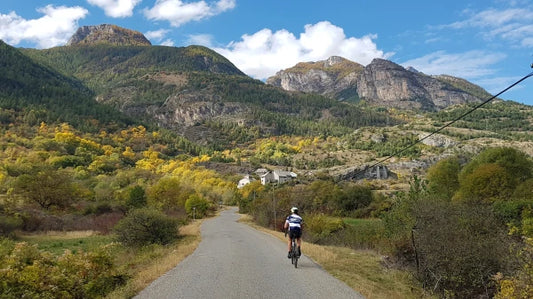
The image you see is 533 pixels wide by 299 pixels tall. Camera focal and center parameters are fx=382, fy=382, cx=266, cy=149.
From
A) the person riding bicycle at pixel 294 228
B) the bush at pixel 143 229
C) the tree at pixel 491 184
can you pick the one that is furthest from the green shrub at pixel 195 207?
the person riding bicycle at pixel 294 228

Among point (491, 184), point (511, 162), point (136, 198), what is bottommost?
point (136, 198)

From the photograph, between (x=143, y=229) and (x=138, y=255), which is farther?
(x=143, y=229)

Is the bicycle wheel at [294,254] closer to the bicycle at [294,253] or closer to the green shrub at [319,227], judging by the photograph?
the bicycle at [294,253]

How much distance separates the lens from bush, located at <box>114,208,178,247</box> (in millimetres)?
24797

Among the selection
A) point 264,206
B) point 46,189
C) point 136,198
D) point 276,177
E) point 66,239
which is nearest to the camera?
point 66,239

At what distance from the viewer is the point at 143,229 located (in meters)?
25.1

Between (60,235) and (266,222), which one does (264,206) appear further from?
(60,235)

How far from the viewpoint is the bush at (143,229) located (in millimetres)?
24797

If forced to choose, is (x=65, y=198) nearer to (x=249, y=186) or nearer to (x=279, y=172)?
(x=249, y=186)

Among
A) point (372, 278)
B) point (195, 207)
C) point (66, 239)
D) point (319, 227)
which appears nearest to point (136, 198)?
point (195, 207)

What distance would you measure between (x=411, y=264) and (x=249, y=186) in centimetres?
9009

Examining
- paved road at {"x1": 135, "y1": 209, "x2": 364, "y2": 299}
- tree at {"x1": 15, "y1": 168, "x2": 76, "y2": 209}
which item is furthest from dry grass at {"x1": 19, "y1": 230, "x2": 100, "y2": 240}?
paved road at {"x1": 135, "y1": 209, "x2": 364, "y2": 299}

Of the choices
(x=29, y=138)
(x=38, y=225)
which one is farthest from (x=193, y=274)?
(x=29, y=138)

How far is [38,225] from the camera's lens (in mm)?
43781
